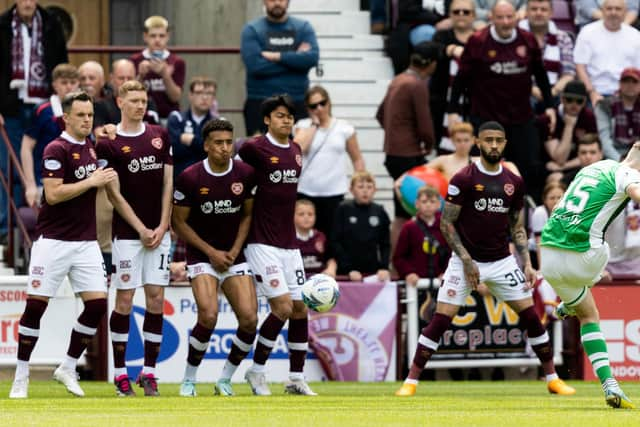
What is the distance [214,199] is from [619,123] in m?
7.18

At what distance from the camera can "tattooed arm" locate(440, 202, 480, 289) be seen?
49.2 ft

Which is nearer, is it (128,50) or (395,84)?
(395,84)

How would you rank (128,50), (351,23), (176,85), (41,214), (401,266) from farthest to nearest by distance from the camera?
(351,23) < (128,50) < (176,85) < (401,266) < (41,214)

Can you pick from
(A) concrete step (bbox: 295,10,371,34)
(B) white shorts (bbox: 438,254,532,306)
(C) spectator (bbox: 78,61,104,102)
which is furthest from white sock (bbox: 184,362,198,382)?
(A) concrete step (bbox: 295,10,371,34)

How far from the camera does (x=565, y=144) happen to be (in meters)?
19.9

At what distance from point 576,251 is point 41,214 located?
4.58 metres

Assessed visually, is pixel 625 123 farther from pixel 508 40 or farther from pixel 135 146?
pixel 135 146

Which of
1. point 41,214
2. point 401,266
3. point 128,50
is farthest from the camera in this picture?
point 128,50

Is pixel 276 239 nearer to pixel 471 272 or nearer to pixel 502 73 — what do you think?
pixel 471 272

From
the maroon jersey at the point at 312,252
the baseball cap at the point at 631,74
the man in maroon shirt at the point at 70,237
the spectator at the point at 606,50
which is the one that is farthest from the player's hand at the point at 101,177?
the spectator at the point at 606,50

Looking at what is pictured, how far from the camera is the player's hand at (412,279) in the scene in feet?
59.0

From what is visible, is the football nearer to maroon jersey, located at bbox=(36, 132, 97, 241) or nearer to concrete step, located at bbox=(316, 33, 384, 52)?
maroon jersey, located at bbox=(36, 132, 97, 241)

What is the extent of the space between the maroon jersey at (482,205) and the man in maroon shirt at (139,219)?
2705 mm

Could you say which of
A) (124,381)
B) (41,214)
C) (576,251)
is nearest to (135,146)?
(41,214)
